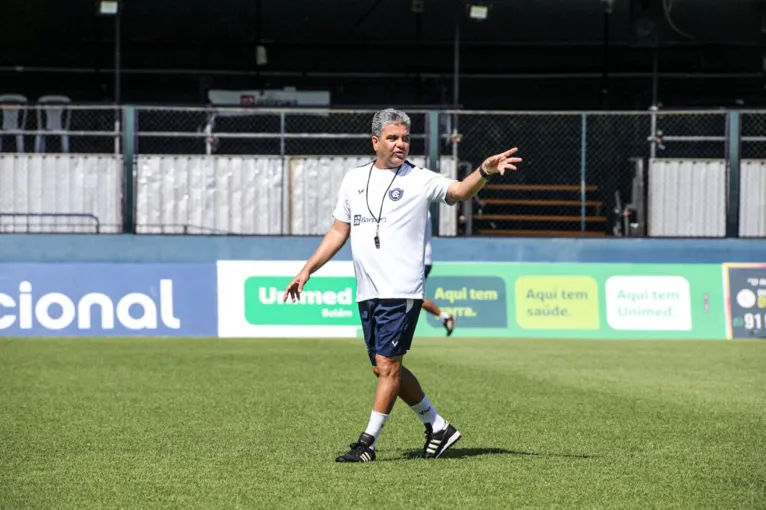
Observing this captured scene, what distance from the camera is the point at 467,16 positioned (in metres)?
29.2

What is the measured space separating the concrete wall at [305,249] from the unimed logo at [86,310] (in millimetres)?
2163

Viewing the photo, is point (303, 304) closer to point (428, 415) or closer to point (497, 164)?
point (428, 415)

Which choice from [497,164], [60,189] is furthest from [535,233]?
[497,164]

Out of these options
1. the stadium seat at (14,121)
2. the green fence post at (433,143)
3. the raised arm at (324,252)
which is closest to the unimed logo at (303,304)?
the green fence post at (433,143)

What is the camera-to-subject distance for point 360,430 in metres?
9.97

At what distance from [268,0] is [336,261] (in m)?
9.20

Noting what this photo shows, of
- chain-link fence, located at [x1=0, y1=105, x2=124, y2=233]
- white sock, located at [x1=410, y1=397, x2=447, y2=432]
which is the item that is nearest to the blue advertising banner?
chain-link fence, located at [x1=0, y1=105, x2=124, y2=233]

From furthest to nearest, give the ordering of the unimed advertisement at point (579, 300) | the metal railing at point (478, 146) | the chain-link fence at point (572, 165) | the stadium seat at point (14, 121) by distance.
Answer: the chain-link fence at point (572, 165) < the stadium seat at point (14, 121) < the metal railing at point (478, 146) < the unimed advertisement at point (579, 300)

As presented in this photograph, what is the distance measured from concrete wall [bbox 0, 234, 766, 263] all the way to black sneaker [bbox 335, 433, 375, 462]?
46.3ft

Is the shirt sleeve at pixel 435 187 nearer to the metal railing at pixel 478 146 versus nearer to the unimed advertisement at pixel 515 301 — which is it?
the unimed advertisement at pixel 515 301

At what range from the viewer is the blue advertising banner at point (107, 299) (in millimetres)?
20328

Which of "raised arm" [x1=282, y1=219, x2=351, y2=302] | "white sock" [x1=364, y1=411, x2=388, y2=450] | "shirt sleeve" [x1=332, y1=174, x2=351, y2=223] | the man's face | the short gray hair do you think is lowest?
"white sock" [x1=364, y1=411, x2=388, y2=450]

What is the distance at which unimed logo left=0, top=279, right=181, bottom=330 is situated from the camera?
66.6 ft

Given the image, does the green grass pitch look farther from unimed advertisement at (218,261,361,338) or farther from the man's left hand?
unimed advertisement at (218,261,361,338)
